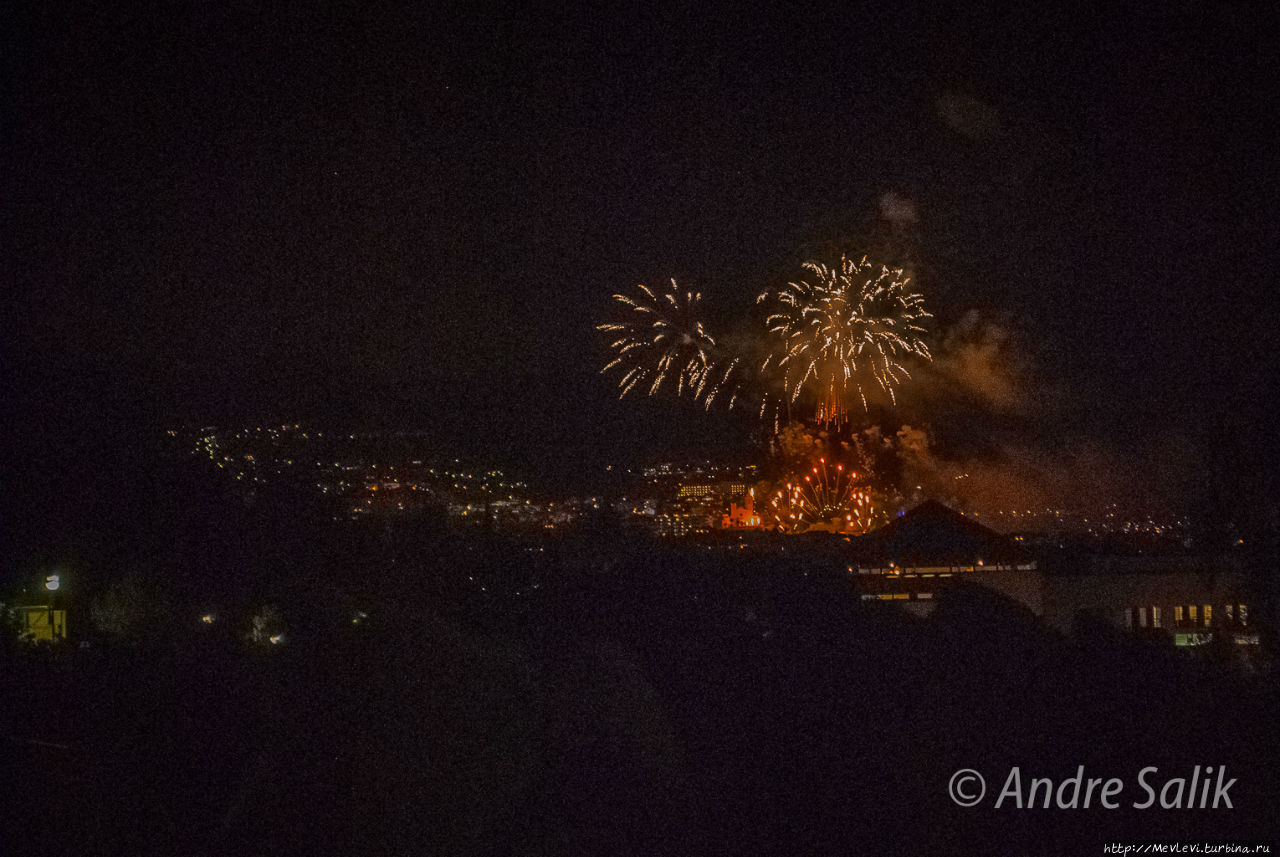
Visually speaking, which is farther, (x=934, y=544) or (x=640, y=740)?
(x=934, y=544)

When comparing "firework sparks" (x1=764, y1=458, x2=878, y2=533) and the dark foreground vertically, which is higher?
"firework sparks" (x1=764, y1=458, x2=878, y2=533)

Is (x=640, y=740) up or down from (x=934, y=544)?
down

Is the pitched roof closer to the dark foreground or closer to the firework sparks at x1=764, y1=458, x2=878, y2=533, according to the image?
the dark foreground

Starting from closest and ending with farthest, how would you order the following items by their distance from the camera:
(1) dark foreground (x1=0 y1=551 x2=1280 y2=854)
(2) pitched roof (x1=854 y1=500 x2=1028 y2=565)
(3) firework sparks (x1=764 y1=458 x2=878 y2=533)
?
(1) dark foreground (x1=0 y1=551 x2=1280 y2=854)
(2) pitched roof (x1=854 y1=500 x2=1028 y2=565)
(3) firework sparks (x1=764 y1=458 x2=878 y2=533)

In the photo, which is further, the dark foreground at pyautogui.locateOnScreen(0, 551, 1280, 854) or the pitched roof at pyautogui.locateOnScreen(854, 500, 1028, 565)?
the pitched roof at pyautogui.locateOnScreen(854, 500, 1028, 565)

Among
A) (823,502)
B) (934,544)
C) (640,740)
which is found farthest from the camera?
(823,502)

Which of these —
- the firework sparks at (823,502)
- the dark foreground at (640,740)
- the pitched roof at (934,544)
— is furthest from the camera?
the firework sparks at (823,502)

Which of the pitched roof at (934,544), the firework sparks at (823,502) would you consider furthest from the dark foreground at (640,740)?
the firework sparks at (823,502)

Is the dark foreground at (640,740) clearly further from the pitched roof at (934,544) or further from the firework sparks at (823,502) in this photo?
the firework sparks at (823,502)

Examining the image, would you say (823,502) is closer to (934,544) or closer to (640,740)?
(934,544)

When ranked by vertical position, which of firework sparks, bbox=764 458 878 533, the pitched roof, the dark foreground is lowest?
→ the dark foreground

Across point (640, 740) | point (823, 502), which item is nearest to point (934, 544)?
point (640, 740)

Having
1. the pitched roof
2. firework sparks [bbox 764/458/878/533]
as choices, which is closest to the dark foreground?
the pitched roof
